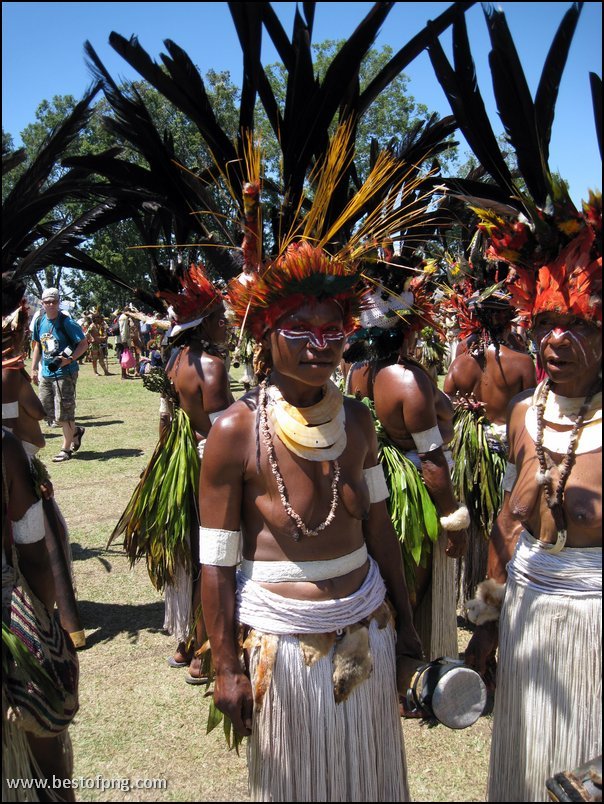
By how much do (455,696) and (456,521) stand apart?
67.4 inches

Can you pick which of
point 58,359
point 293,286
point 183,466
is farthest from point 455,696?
point 58,359

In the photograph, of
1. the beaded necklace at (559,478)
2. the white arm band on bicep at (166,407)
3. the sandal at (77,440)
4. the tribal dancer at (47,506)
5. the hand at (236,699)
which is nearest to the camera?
the hand at (236,699)

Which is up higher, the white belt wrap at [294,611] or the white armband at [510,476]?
the white armband at [510,476]

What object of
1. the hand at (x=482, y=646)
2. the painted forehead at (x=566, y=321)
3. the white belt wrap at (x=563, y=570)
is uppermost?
the painted forehead at (x=566, y=321)

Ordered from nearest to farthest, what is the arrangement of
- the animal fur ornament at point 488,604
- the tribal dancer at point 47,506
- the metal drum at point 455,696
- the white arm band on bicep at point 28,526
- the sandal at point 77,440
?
the metal drum at point 455,696
the white arm band on bicep at point 28,526
the animal fur ornament at point 488,604
the tribal dancer at point 47,506
the sandal at point 77,440

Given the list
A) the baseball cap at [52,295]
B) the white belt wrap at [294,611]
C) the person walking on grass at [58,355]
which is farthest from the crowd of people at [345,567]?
the person walking on grass at [58,355]

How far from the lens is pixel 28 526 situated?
2.44m

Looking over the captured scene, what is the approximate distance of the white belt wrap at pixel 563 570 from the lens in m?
2.30

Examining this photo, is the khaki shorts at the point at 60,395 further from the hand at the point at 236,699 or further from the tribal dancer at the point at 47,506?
the hand at the point at 236,699

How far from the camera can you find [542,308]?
2396 mm

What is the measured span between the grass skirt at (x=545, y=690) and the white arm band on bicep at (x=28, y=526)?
67.5 inches

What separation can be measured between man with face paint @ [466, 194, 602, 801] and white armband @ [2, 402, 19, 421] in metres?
3.00

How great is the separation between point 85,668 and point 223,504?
254cm

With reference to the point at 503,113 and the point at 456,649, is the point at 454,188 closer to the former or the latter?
the point at 503,113
